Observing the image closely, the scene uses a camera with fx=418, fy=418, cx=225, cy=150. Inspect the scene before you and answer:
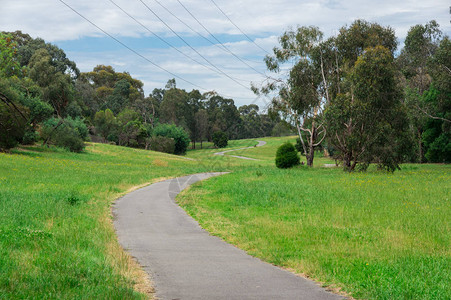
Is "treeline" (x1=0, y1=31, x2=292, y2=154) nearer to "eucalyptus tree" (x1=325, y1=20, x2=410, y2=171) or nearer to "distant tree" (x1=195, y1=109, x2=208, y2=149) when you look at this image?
"distant tree" (x1=195, y1=109, x2=208, y2=149)

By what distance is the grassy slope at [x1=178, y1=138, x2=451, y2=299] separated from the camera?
7.52 m

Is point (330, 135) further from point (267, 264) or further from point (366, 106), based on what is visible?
point (267, 264)

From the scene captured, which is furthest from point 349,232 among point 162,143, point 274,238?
point 162,143

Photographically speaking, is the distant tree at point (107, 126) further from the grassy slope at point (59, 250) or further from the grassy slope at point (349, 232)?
the grassy slope at point (59, 250)

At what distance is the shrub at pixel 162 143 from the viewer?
89.7 meters

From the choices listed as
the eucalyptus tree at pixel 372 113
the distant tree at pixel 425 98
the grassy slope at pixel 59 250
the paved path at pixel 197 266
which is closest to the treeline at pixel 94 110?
the eucalyptus tree at pixel 372 113

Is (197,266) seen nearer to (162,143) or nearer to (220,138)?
(162,143)

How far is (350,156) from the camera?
40.5m

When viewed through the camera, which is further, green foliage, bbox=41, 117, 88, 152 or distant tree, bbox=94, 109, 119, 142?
distant tree, bbox=94, 109, 119, 142

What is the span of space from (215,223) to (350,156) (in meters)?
29.3

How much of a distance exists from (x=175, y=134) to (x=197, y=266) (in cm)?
8591

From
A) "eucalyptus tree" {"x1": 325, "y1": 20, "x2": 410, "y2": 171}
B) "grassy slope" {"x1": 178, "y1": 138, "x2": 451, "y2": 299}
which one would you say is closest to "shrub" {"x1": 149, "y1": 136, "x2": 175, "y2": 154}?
"eucalyptus tree" {"x1": 325, "y1": 20, "x2": 410, "y2": 171}

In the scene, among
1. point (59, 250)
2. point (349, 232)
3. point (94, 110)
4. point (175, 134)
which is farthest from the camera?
point (94, 110)

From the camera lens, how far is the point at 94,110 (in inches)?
4486
